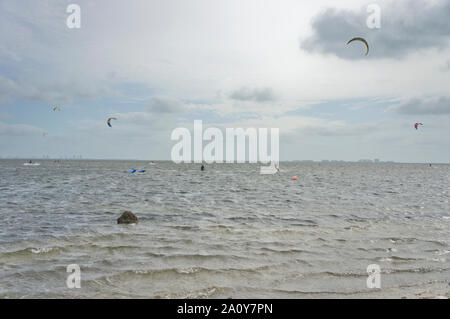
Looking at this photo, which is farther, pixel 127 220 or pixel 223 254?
pixel 127 220

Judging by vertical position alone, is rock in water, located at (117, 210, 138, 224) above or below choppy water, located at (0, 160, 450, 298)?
above

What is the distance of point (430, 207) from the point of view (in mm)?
25203

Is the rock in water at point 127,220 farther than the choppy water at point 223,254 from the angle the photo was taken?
Yes

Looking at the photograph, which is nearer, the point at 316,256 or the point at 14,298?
the point at 14,298

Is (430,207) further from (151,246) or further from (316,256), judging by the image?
(151,246)

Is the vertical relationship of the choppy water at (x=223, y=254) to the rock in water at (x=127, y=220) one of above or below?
below

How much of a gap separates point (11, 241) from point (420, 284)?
1533 cm

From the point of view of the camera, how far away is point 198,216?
19656mm

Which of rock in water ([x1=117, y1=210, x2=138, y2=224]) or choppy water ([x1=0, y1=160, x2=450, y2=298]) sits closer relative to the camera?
choppy water ([x1=0, y1=160, x2=450, y2=298])

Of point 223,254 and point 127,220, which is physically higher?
point 127,220
